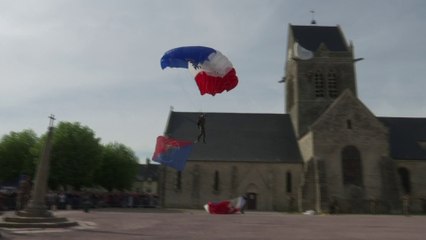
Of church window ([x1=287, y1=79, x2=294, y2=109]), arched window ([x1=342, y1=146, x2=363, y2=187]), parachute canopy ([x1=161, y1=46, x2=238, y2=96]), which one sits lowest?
arched window ([x1=342, y1=146, x2=363, y2=187])

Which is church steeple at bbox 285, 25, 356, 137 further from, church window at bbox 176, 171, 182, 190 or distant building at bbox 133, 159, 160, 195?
distant building at bbox 133, 159, 160, 195

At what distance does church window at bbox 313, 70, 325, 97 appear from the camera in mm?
41375

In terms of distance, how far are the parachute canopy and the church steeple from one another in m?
24.6

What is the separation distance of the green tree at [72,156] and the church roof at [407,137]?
1174 inches

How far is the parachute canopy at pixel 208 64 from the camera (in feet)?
55.5

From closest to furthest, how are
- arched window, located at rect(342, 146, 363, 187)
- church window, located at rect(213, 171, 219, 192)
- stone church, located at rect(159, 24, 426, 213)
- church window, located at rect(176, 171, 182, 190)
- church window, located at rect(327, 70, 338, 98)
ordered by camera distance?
stone church, located at rect(159, 24, 426, 213) < arched window, located at rect(342, 146, 363, 187) < church window, located at rect(213, 171, 219, 192) < church window, located at rect(176, 171, 182, 190) < church window, located at rect(327, 70, 338, 98)

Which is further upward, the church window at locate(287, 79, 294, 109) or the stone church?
the church window at locate(287, 79, 294, 109)

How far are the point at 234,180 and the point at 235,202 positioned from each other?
673 cm

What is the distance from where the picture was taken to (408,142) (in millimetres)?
39062

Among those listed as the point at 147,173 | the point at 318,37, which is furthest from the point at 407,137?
the point at 147,173

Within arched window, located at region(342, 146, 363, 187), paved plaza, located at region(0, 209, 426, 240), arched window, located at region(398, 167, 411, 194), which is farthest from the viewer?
arched window, located at region(398, 167, 411, 194)

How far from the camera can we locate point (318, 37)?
4369 cm

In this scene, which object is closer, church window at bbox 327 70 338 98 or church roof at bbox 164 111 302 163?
church roof at bbox 164 111 302 163

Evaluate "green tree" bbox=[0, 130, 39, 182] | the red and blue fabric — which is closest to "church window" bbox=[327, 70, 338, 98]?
the red and blue fabric
